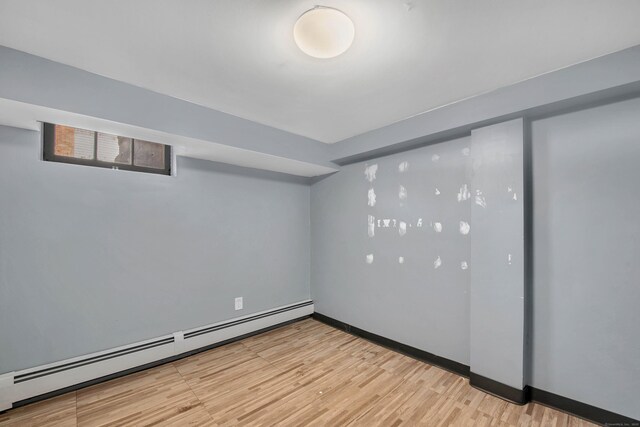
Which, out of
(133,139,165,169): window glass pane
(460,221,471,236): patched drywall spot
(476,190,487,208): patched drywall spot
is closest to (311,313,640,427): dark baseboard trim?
(460,221,471,236): patched drywall spot

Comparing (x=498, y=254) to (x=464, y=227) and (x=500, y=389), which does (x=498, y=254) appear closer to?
(x=464, y=227)

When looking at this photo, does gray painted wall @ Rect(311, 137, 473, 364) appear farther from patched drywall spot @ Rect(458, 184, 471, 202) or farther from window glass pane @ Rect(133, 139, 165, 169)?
window glass pane @ Rect(133, 139, 165, 169)

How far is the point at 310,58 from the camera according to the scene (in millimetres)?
1492

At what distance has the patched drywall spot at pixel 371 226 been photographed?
2.88m

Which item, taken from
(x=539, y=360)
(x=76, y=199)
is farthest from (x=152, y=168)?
(x=539, y=360)

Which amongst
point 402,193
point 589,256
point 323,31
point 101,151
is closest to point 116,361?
point 101,151

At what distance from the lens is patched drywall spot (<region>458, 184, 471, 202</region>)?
219 cm

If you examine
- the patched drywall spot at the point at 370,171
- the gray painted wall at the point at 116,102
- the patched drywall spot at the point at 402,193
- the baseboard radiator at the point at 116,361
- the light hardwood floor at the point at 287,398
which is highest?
the gray painted wall at the point at 116,102

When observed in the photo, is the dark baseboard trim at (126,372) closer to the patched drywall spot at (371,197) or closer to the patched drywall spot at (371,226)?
the patched drywall spot at (371,226)

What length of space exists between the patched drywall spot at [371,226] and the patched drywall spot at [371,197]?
148mm

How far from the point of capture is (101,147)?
2.18 m

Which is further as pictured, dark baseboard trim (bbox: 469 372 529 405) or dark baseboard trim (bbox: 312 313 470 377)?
dark baseboard trim (bbox: 312 313 470 377)

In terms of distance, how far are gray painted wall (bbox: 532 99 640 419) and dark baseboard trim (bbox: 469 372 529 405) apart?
15cm

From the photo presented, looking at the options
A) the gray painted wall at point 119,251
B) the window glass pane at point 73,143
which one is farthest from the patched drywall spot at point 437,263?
the window glass pane at point 73,143
